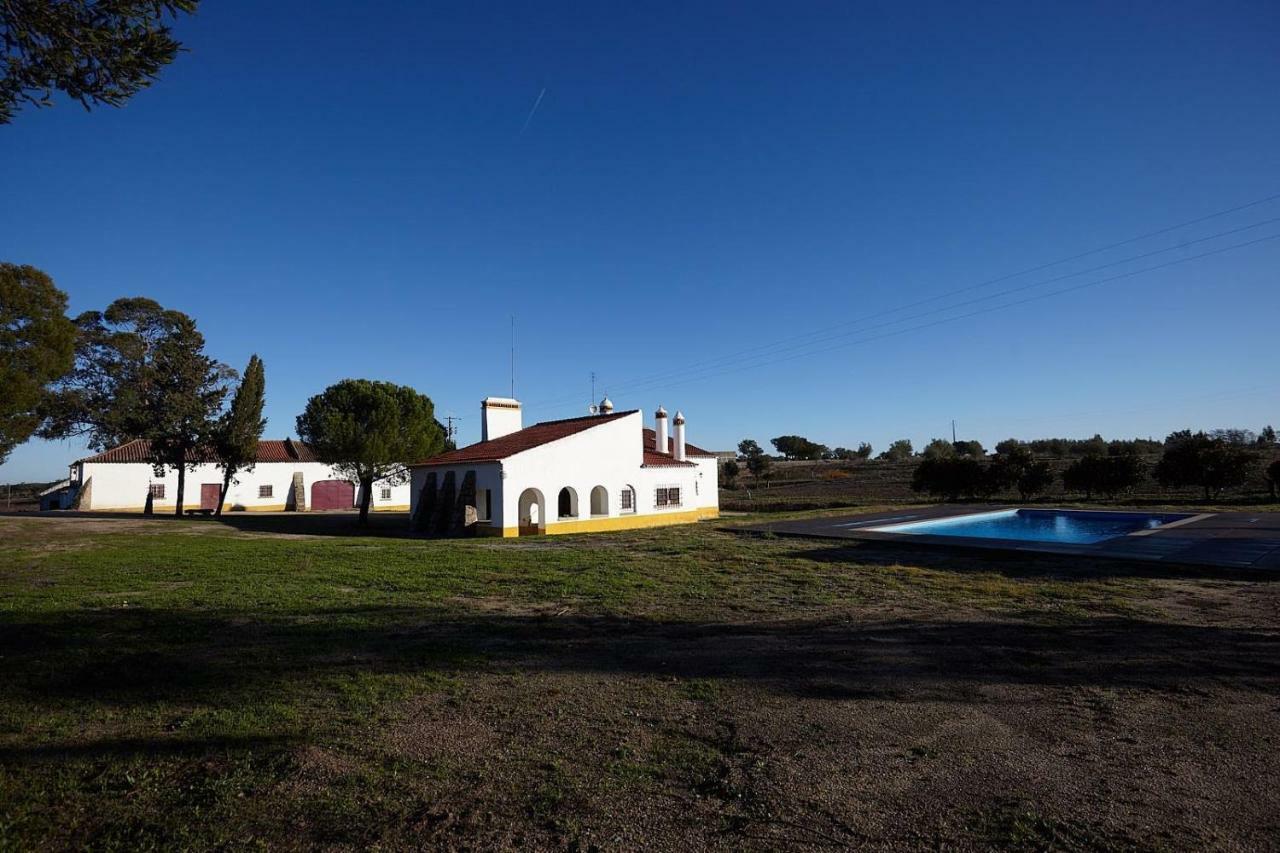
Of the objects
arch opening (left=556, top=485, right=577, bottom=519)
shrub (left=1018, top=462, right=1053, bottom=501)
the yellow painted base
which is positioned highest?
shrub (left=1018, top=462, right=1053, bottom=501)

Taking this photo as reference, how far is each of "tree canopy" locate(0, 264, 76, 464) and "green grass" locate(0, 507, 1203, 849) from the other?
697 cm

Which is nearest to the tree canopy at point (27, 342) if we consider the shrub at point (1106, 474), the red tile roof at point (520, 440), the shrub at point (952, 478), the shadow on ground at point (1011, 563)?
the red tile roof at point (520, 440)

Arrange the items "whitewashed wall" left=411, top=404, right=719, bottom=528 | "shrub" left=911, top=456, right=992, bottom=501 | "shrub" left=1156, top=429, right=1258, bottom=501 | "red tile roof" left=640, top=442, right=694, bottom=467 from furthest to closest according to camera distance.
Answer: "shrub" left=911, top=456, right=992, bottom=501, "shrub" left=1156, top=429, right=1258, bottom=501, "red tile roof" left=640, top=442, right=694, bottom=467, "whitewashed wall" left=411, top=404, right=719, bottom=528

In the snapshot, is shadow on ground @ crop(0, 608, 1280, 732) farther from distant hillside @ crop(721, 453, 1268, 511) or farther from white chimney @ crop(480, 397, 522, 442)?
distant hillside @ crop(721, 453, 1268, 511)

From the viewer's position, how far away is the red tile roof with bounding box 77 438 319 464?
42.3m

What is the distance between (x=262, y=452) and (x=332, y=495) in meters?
5.33

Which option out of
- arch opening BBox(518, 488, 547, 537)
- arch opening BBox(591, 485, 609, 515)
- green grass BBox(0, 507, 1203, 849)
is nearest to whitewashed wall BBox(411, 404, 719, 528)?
arch opening BBox(518, 488, 547, 537)

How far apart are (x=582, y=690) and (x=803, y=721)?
1985mm

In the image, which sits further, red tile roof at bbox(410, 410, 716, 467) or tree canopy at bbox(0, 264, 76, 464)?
red tile roof at bbox(410, 410, 716, 467)

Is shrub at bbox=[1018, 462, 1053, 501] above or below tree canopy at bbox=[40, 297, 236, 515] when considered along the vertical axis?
below

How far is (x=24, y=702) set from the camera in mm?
5574

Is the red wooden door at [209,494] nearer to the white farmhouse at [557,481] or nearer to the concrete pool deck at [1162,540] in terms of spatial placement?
the white farmhouse at [557,481]

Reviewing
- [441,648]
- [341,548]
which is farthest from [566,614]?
[341,548]

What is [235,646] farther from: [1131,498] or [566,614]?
[1131,498]
